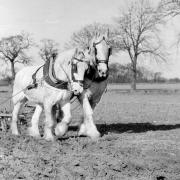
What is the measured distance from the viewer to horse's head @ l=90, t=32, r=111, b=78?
32.0 ft

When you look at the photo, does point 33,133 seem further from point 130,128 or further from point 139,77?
point 139,77

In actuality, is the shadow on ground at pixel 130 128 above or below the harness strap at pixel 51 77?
below

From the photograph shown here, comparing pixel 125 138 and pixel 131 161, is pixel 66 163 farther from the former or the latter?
pixel 125 138

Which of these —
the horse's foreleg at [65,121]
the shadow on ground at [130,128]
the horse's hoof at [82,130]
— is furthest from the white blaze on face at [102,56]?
the shadow on ground at [130,128]

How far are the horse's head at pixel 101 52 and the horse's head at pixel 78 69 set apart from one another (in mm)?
257

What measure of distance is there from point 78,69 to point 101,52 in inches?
25.0

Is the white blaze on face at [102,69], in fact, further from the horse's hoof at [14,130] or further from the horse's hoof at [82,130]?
the horse's hoof at [14,130]

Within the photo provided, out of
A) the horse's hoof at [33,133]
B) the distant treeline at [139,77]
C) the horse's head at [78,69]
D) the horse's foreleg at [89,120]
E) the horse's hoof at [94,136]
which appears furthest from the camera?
the distant treeline at [139,77]

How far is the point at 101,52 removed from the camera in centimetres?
991

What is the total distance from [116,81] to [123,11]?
3061cm

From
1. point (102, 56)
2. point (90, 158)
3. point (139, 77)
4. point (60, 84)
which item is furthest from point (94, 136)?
point (139, 77)

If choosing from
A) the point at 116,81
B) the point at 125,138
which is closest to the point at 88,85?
the point at 125,138

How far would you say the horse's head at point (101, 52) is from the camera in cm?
976

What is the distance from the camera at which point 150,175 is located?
274 inches
